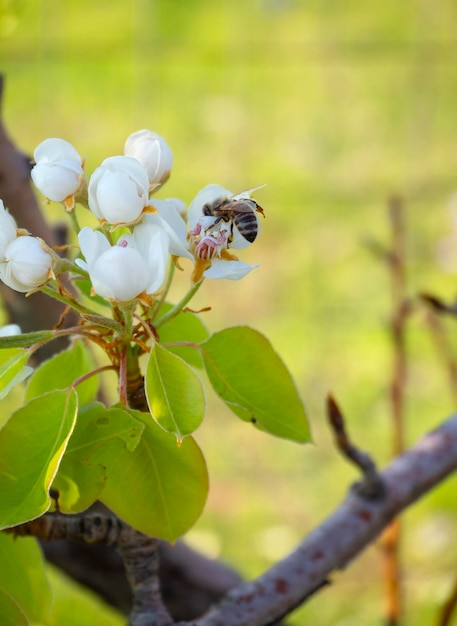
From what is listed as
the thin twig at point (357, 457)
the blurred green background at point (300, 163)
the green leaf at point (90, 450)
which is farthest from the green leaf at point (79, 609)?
the green leaf at point (90, 450)

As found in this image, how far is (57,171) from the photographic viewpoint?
0.36 metres

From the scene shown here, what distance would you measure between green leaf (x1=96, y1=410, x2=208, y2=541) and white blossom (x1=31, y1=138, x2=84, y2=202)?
3.8 inches

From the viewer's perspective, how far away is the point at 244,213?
392mm

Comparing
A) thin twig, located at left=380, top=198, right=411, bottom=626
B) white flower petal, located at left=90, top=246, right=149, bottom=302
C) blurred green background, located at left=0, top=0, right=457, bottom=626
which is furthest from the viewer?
blurred green background, located at left=0, top=0, right=457, bottom=626

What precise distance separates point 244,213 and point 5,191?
0.23 meters

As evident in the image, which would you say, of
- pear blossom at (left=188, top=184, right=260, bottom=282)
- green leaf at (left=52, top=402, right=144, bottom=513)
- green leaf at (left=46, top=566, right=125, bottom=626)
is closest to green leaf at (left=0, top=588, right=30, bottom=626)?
green leaf at (left=52, top=402, right=144, bottom=513)

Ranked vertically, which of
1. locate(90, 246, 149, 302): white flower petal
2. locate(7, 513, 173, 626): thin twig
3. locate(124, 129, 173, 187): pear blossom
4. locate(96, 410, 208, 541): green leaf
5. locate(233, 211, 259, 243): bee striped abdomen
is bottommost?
locate(7, 513, 173, 626): thin twig

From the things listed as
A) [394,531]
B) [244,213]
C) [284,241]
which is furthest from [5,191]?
[284,241]

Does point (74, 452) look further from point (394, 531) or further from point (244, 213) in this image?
point (394, 531)

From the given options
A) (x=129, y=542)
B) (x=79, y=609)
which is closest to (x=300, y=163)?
(x=79, y=609)

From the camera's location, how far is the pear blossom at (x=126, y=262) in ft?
1.06

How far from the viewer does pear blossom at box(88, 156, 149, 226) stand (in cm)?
34

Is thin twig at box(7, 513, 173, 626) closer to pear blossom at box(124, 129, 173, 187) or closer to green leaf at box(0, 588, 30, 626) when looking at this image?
green leaf at box(0, 588, 30, 626)

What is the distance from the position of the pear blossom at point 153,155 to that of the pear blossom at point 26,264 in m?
0.07
